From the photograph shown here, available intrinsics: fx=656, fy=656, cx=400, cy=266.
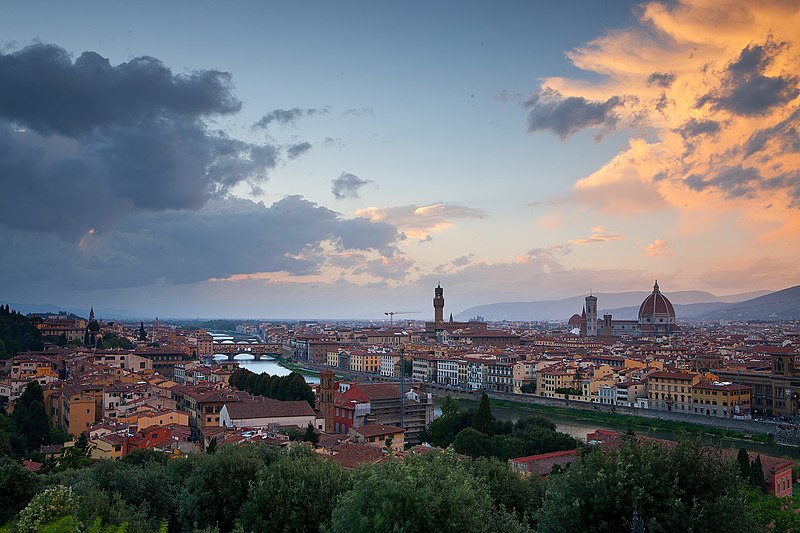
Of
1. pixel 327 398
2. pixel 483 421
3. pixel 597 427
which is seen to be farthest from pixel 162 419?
pixel 597 427

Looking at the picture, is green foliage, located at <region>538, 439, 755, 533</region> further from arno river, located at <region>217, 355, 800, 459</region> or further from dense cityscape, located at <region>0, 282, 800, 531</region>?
arno river, located at <region>217, 355, 800, 459</region>

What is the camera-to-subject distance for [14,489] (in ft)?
32.6

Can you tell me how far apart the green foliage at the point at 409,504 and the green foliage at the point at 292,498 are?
5.45ft

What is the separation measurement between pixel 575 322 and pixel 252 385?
74.8m

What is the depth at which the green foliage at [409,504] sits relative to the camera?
20.0ft

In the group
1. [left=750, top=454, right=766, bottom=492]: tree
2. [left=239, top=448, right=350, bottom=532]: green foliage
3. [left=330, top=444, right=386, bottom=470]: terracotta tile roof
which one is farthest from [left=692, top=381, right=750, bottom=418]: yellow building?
[left=239, top=448, right=350, bottom=532]: green foliage

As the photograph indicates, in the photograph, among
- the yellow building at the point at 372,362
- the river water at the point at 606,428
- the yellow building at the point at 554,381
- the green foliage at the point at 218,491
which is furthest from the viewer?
the yellow building at the point at 372,362

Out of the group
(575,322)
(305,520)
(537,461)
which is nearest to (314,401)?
(537,461)

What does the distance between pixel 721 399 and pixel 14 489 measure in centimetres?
2641

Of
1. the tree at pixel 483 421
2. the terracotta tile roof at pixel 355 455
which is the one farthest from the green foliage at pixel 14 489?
the tree at pixel 483 421

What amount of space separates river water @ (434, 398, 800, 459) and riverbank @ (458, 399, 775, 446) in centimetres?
27

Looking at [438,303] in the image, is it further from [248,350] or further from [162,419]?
[162,419]

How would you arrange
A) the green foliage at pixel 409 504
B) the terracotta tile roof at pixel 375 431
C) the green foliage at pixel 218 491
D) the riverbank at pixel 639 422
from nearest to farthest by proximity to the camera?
the green foliage at pixel 409 504
the green foliage at pixel 218 491
the terracotta tile roof at pixel 375 431
the riverbank at pixel 639 422

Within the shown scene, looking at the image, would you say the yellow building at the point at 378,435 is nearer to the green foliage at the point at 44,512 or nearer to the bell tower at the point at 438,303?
the green foliage at the point at 44,512
